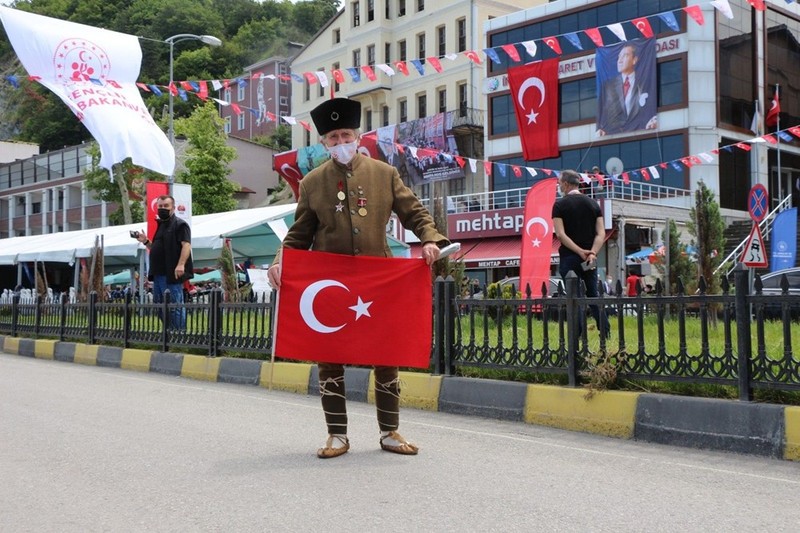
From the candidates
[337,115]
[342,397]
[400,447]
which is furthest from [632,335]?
[337,115]

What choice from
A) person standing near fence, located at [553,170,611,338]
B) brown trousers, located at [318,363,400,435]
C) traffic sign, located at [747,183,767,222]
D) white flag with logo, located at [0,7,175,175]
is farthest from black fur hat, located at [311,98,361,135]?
traffic sign, located at [747,183,767,222]

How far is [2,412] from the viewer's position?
7.55 metres

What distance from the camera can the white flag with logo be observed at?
555 inches

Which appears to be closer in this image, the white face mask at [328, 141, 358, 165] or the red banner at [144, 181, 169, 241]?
the white face mask at [328, 141, 358, 165]

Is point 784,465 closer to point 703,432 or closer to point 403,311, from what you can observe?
point 703,432

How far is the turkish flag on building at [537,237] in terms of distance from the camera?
1496cm

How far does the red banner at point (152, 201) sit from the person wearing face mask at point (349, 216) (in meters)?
11.9

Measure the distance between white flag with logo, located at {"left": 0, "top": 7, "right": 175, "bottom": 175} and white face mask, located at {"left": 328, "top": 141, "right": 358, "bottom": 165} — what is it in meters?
9.29

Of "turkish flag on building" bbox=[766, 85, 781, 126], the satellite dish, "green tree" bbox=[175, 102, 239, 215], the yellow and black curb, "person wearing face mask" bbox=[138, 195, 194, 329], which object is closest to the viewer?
the yellow and black curb

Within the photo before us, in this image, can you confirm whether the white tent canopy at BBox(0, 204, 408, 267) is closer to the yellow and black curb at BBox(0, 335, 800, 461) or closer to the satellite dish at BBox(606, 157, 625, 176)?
the yellow and black curb at BBox(0, 335, 800, 461)

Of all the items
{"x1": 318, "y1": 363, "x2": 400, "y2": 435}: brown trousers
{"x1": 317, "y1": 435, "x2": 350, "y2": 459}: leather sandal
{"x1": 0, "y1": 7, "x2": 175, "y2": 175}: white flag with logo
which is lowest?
{"x1": 317, "y1": 435, "x2": 350, "y2": 459}: leather sandal

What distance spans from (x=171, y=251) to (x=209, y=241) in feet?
27.9

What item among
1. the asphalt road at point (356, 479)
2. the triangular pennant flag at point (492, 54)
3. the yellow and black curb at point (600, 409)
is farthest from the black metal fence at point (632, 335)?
the triangular pennant flag at point (492, 54)

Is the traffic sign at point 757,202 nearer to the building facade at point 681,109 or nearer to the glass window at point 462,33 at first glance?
the building facade at point 681,109
